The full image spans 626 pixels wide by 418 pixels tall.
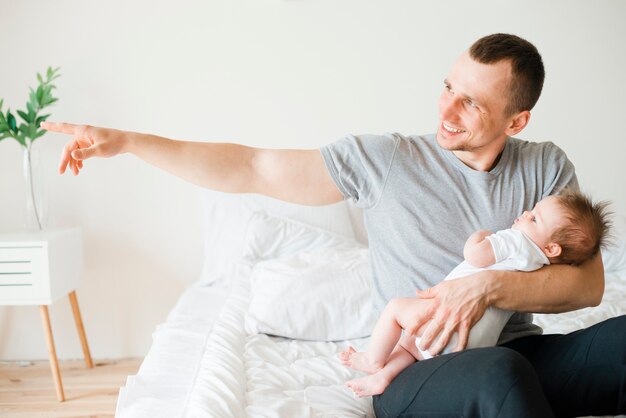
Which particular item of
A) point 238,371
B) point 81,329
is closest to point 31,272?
point 81,329

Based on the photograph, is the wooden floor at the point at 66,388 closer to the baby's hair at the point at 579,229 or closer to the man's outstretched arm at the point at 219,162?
the man's outstretched arm at the point at 219,162

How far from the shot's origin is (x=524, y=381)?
3.50 feet

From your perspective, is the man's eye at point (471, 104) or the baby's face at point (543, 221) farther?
the man's eye at point (471, 104)

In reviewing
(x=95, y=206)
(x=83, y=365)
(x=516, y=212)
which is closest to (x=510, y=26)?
(x=516, y=212)

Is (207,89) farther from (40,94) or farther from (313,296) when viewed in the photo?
(313,296)

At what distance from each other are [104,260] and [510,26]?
2171mm

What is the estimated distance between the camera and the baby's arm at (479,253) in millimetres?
1349

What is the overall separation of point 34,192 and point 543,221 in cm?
219

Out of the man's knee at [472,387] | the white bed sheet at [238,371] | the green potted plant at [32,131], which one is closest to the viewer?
the man's knee at [472,387]

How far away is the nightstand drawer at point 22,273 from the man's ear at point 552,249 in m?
1.96

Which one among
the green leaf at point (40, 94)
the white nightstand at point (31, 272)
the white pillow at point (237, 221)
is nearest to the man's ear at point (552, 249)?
the white pillow at point (237, 221)

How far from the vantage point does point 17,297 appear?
259 centimetres

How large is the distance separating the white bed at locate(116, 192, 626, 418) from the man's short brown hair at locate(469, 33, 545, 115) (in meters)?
0.79

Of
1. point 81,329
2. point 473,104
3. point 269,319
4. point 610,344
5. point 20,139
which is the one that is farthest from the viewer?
point 81,329
